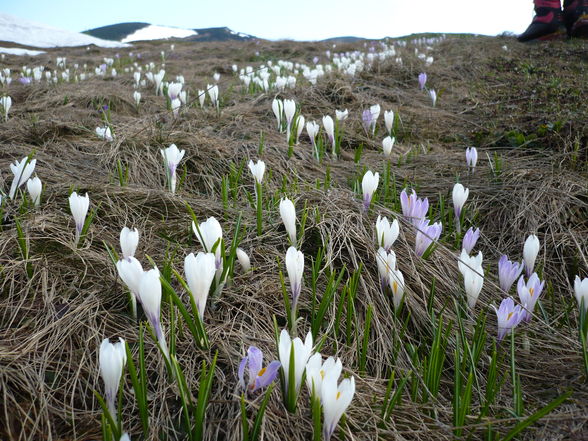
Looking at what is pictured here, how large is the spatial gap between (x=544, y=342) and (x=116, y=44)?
63.6 feet

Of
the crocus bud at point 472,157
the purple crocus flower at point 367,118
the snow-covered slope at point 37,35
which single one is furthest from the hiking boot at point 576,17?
the snow-covered slope at point 37,35

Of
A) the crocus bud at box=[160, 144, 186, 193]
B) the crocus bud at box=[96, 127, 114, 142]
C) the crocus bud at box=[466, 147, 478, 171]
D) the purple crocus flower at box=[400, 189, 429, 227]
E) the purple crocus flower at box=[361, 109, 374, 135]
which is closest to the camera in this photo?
the purple crocus flower at box=[400, 189, 429, 227]

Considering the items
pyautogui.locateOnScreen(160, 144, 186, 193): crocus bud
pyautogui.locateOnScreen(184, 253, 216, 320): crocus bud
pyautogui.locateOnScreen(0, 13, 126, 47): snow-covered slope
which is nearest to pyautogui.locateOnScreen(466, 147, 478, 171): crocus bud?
pyautogui.locateOnScreen(160, 144, 186, 193): crocus bud

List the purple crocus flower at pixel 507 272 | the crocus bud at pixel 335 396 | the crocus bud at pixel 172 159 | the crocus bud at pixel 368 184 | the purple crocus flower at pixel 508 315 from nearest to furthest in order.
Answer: the crocus bud at pixel 335 396, the purple crocus flower at pixel 508 315, the purple crocus flower at pixel 507 272, the crocus bud at pixel 368 184, the crocus bud at pixel 172 159

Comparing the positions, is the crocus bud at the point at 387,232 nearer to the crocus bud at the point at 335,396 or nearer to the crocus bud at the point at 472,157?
the crocus bud at the point at 335,396

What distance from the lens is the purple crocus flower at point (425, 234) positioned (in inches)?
69.5

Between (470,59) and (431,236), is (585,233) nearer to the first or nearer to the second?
(431,236)

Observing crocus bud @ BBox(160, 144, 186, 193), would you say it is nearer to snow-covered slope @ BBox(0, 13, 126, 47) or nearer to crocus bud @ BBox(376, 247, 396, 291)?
crocus bud @ BBox(376, 247, 396, 291)

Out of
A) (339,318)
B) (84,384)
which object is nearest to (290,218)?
(339,318)

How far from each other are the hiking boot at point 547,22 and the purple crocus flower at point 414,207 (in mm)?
7738

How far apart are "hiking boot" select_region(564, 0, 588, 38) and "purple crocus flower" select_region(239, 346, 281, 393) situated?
889 centimetres

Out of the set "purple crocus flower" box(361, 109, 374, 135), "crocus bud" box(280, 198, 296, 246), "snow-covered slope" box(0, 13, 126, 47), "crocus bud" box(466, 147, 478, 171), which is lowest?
"crocus bud" box(280, 198, 296, 246)

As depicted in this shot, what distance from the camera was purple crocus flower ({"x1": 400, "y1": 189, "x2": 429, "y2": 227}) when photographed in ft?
6.19

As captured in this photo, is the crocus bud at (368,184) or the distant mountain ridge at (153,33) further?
the distant mountain ridge at (153,33)
